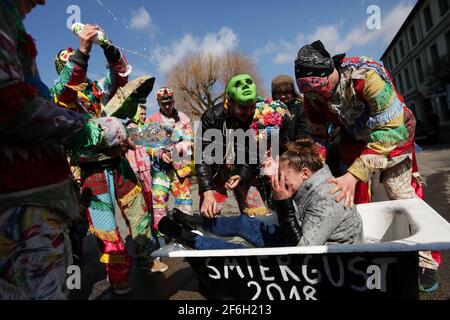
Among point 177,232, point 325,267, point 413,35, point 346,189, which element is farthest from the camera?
point 413,35

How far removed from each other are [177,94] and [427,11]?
20.3 metres

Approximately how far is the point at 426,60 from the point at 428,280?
1141 inches

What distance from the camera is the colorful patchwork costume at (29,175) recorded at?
1.06 meters

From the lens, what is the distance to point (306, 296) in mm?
1845

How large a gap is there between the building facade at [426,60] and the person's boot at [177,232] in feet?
63.1

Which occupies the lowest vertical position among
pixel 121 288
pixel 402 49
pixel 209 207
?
pixel 121 288

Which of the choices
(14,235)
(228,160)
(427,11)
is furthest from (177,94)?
(14,235)

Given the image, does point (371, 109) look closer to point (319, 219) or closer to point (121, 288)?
point (319, 219)

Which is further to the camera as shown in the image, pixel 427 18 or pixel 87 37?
pixel 427 18

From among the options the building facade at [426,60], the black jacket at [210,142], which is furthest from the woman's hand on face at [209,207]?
the building facade at [426,60]

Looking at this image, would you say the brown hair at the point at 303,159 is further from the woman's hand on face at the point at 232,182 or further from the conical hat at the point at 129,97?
the conical hat at the point at 129,97

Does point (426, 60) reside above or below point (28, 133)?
above

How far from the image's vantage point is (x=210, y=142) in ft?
9.07

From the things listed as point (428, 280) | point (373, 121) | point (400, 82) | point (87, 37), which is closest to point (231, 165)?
point (373, 121)
